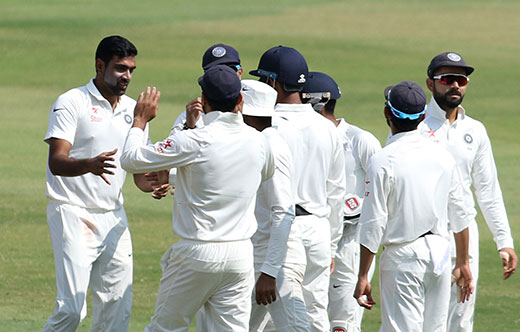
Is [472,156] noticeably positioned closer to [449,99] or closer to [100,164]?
[449,99]

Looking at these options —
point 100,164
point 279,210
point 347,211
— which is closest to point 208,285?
point 279,210

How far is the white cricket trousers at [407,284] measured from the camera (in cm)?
668

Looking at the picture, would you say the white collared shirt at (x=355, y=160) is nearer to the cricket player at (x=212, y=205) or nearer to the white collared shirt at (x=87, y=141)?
the white collared shirt at (x=87, y=141)

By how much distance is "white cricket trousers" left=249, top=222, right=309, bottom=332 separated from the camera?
6.77m

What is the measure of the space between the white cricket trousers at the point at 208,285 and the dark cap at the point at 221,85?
881mm

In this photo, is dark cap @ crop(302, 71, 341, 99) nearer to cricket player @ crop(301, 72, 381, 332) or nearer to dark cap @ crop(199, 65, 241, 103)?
cricket player @ crop(301, 72, 381, 332)

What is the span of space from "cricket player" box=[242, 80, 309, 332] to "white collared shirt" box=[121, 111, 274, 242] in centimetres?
36

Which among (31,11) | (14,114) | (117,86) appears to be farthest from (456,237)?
(31,11)

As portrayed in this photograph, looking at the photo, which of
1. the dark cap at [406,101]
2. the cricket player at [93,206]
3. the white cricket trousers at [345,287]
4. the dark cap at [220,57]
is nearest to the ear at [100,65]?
the cricket player at [93,206]

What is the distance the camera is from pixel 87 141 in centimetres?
737

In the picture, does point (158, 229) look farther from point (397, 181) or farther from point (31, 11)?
point (31, 11)

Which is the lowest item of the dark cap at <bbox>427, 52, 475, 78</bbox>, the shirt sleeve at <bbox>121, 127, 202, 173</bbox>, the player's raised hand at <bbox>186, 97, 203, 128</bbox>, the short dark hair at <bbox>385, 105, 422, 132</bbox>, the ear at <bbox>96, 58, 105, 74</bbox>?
the shirt sleeve at <bbox>121, 127, 202, 173</bbox>

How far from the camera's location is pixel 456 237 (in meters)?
7.25

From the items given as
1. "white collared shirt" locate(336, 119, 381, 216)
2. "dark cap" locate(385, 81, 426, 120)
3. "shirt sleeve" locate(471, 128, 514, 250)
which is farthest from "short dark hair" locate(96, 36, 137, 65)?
"shirt sleeve" locate(471, 128, 514, 250)
